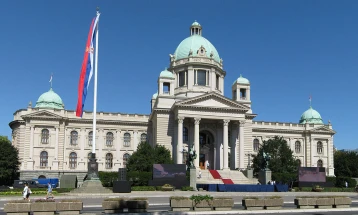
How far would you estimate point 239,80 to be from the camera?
8994cm

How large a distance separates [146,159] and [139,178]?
7215mm

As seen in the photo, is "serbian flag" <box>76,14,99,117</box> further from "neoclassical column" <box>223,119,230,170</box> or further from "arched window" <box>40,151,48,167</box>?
"arched window" <box>40,151,48,167</box>

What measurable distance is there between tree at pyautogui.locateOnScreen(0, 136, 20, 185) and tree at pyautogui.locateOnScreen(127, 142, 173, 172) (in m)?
22.2

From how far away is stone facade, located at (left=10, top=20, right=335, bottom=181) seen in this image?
78375 millimetres

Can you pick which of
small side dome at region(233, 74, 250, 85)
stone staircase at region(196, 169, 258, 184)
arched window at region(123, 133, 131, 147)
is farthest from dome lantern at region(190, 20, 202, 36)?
stone staircase at region(196, 169, 258, 184)

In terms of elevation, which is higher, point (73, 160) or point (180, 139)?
point (180, 139)

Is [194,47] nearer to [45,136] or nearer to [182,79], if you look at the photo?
[182,79]

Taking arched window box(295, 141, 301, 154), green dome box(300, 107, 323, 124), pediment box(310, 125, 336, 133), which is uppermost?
green dome box(300, 107, 323, 124)

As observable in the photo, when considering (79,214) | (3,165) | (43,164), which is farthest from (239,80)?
(79,214)

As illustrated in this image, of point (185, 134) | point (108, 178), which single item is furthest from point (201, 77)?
point (108, 178)

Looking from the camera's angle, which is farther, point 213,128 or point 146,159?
point 213,128

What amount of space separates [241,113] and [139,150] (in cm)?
2119

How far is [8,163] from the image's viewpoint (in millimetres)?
75062

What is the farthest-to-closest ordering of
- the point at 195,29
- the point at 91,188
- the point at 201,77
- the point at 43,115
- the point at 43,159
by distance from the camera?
the point at 195,29
the point at 201,77
the point at 43,159
the point at 43,115
the point at 91,188
